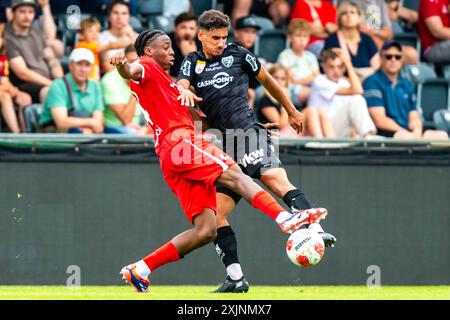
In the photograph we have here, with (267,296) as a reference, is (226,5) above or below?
above

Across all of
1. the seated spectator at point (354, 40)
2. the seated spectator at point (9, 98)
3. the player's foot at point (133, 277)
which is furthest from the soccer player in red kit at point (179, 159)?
the seated spectator at point (354, 40)

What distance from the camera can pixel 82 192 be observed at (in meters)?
12.2

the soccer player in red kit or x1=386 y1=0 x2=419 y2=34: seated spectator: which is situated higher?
x1=386 y1=0 x2=419 y2=34: seated spectator

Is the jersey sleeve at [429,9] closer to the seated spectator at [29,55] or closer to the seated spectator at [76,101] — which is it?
the seated spectator at [76,101]

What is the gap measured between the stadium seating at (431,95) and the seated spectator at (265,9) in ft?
7.00

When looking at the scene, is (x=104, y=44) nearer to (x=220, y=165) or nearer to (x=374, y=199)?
(x=374, y=199)

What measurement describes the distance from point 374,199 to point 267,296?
4.11 m

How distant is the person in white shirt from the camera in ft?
45.0

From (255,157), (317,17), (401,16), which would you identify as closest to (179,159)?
(255,157)

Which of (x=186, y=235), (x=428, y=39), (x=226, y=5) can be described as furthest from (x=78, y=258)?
(x=428, y=39)

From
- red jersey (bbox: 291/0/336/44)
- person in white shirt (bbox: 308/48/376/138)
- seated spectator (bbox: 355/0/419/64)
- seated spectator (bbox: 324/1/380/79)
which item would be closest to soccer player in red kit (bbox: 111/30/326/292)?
person in white shirt (bbox: 308/48/376/138)

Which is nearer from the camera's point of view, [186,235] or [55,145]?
[186,235]

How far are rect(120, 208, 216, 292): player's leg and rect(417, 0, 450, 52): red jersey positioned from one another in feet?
25.3

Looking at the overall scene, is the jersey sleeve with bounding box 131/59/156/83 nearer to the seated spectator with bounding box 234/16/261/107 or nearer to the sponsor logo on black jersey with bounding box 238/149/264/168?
the sponsor logo on black jersey with bounding box 238/149/264/168
